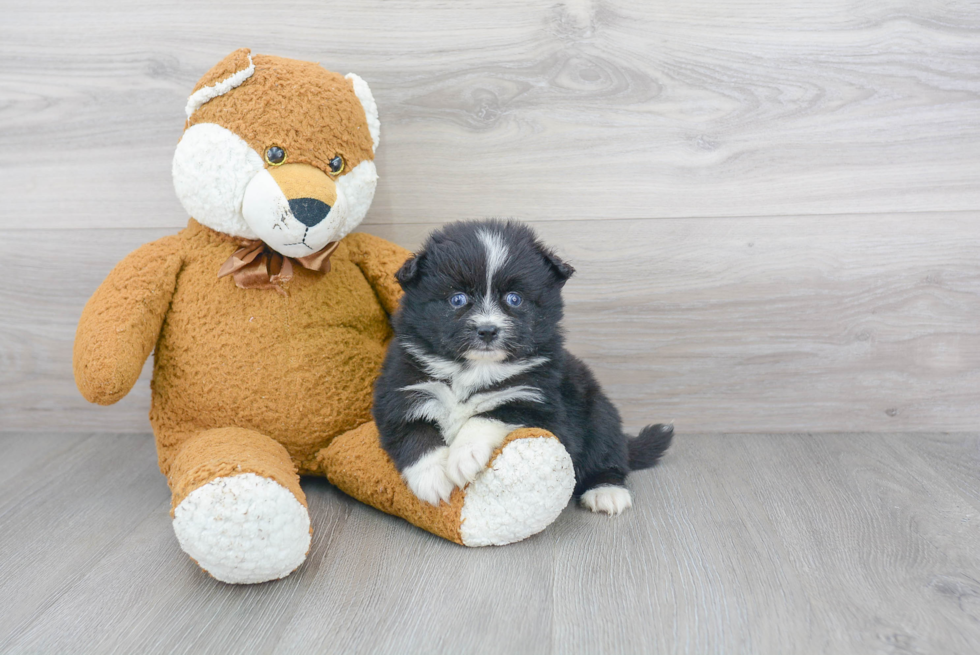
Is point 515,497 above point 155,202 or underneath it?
underneath

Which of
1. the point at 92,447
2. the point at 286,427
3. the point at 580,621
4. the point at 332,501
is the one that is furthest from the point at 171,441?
the point at 580,621

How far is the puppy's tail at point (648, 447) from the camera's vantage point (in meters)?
1.82

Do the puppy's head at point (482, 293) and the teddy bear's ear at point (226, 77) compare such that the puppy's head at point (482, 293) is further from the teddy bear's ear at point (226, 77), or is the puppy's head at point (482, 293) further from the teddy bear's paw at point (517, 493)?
the teddy bear's ear at point (226, 77)

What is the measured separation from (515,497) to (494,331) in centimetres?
32

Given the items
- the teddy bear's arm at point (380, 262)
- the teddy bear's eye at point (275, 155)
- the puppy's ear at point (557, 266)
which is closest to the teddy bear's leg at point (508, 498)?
the puppy's ear at point (557, 266)

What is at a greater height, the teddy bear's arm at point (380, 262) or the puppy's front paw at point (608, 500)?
the teddy bear's arm at point (380, 262)

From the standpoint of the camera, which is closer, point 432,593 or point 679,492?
point 432,593

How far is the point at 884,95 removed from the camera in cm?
188

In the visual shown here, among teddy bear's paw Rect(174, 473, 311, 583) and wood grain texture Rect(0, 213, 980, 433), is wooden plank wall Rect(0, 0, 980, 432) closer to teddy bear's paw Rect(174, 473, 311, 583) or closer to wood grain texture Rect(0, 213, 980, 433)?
wood grain texture Rect(0, 213, 980, 433)

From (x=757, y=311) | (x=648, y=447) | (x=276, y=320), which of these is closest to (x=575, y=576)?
(x=648, y=447)

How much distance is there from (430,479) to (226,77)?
0.94m

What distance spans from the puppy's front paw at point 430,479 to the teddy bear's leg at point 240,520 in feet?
0.69

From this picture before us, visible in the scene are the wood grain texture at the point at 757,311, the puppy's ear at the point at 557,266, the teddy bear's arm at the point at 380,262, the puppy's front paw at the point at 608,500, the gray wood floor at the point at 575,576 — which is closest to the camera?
the gray wood floor at the point at 575,576

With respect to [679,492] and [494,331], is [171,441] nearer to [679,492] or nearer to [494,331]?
[494,331]
